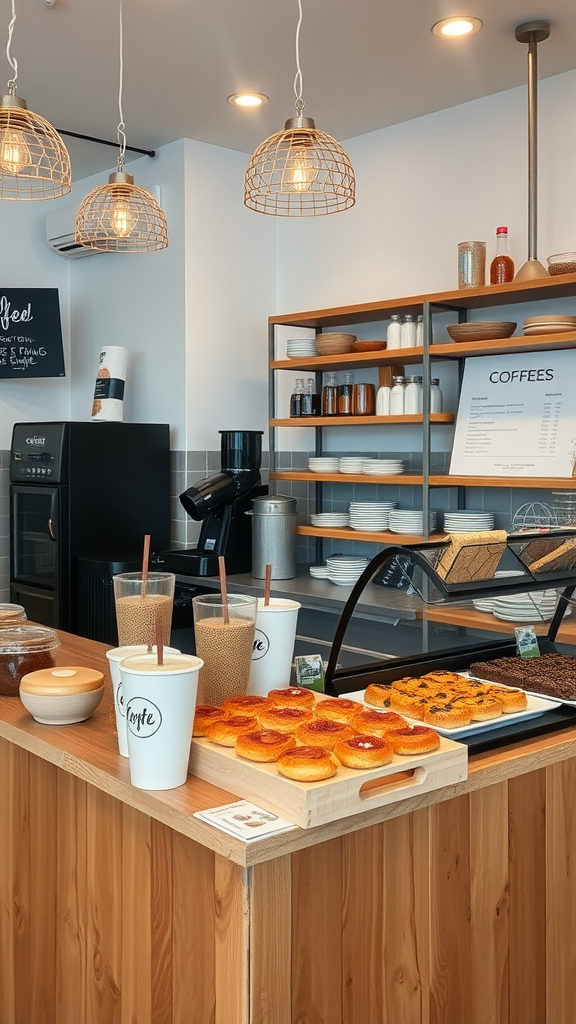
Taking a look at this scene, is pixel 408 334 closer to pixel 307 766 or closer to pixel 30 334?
pixel 30 334

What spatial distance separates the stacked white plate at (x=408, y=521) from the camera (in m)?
3.70

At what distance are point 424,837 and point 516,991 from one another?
16.3 inches

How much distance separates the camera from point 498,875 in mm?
1559

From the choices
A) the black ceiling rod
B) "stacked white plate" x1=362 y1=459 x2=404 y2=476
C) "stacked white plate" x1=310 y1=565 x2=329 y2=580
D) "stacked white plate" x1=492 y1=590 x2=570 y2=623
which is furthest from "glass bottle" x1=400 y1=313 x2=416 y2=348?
the black ceiling rod

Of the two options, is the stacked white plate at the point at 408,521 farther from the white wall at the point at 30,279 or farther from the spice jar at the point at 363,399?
the white wall at the point at 30,279

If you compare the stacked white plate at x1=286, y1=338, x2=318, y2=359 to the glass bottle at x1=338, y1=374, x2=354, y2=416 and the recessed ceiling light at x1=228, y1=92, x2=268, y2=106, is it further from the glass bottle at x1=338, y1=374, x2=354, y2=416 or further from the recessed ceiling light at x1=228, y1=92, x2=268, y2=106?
the recessed ceiling light at x1=228, y1=92, x2=268, y2=106

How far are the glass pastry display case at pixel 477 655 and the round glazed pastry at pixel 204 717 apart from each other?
33 cm

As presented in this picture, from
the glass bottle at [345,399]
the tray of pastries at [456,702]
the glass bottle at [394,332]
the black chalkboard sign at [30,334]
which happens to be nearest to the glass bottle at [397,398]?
the glass bottle at [394,332]

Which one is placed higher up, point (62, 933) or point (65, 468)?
point (65, 468)

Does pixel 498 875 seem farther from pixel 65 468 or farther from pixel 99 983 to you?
pixel 65 468

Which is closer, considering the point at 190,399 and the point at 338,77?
the point at 338,77

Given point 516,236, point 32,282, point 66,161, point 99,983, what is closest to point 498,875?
point 99,983

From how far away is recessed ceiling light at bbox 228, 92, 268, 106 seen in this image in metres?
3.72

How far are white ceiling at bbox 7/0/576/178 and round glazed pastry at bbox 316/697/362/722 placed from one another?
93.0 inches
